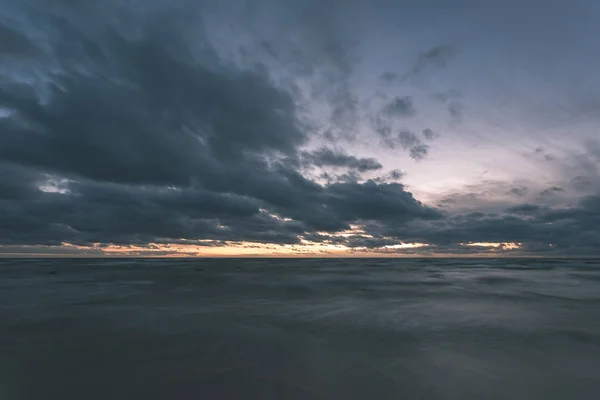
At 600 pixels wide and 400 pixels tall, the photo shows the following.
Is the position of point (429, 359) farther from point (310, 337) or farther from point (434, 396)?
point (310, 337)

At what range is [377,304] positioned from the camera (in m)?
21.7

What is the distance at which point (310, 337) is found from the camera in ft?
43.2

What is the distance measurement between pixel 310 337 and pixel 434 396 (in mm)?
6125

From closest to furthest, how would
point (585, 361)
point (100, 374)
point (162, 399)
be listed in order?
1. point (162, 399)
2. point (100, 374)
3. point (585, 361)

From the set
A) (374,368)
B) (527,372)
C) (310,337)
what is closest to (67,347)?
(310,337)

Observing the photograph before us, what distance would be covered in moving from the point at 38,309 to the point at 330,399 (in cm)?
2099

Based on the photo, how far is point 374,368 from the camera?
376 inches

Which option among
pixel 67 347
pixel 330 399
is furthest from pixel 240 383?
pixel 67 347

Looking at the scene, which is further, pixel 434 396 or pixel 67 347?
pixel 67 347

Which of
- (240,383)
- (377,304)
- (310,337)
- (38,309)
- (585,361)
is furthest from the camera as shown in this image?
(377,304)

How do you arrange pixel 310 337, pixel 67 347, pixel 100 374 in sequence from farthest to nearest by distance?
pixel 310 337
pixel 67 347
pixel 100 374

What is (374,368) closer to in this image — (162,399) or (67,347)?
(162,399)

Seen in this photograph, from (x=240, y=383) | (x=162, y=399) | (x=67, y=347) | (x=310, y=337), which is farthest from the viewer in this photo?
(x=310, y=337)

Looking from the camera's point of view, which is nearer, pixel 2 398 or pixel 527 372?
pixel 2 398
